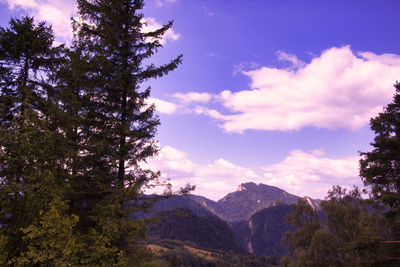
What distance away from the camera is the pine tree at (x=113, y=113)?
11398 millimetres

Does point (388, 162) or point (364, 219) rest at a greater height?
point (388, 162)

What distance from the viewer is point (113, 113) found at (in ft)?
39.6

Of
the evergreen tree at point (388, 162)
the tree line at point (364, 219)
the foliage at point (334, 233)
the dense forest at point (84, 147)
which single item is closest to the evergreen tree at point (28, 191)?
the dense forest at point (84, 147)

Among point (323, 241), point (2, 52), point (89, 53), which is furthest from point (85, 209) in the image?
point (323, 241)

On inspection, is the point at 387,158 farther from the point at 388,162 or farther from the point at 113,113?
the point at 113,113

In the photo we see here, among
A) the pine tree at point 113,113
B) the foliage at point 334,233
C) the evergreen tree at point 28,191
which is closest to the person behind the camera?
the evergreen tree at point 28,191

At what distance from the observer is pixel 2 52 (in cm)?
1391

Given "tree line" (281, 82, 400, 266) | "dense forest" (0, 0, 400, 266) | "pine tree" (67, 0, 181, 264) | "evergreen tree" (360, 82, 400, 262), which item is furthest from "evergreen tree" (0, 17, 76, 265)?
"evergreen tree" (360, 82, 400, 262)

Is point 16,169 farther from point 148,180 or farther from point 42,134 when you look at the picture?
point 148,180

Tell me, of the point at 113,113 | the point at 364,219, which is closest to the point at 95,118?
the point at 113,113

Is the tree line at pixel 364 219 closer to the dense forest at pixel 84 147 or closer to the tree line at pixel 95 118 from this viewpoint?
the dense forest at pixel 84 147

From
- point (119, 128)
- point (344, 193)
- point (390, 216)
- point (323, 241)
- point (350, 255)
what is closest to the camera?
point (119, 128)

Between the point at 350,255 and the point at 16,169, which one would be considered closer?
the point at 16,169

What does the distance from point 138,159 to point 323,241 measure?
3016 centimetres
